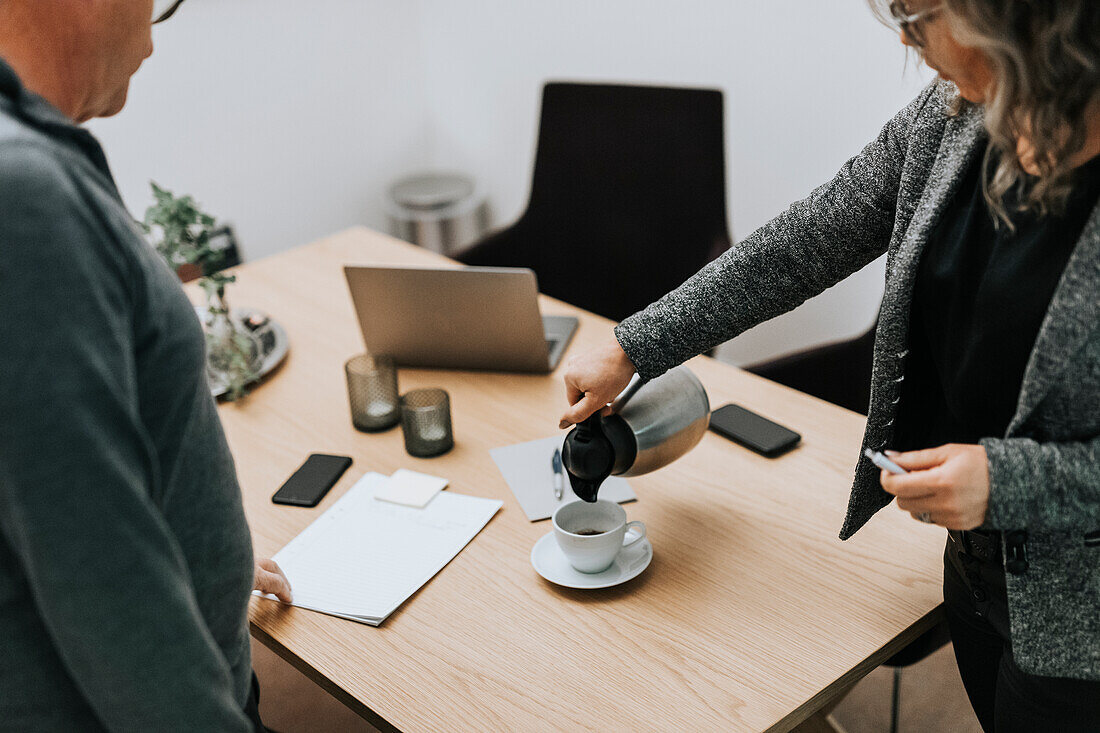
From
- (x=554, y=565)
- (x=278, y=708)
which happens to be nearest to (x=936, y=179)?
(x=554, y=565)

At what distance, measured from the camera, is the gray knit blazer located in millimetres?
859

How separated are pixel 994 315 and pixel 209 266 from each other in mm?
1301

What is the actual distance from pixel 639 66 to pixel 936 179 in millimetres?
2070

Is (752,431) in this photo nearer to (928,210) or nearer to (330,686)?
(928,210)

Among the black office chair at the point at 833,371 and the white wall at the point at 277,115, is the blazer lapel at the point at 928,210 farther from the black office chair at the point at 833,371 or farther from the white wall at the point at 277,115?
the white wall at the point at 277,115

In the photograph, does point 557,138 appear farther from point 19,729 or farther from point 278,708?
point 19,729

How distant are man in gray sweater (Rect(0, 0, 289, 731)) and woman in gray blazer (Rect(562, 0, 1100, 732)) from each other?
635 millimetres

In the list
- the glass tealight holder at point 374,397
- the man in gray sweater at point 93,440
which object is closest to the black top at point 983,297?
the man in gray sweater at point 93,440

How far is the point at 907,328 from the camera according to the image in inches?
40.8

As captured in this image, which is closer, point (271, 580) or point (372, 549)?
point (271, 580)

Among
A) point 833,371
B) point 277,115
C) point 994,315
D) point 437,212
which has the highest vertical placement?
point 994,315

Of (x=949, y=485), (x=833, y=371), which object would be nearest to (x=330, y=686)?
(x=949, y=485)

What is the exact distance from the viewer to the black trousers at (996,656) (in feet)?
3.27

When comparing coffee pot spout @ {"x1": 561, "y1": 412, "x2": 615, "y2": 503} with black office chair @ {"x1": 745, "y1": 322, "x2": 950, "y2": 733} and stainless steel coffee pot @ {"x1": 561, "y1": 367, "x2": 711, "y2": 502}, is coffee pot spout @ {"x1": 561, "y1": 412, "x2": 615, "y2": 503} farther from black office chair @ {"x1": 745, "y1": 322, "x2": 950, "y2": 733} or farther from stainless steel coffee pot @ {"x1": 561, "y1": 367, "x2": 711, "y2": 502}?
black office chair @ {"x1": 745, "y1": 322, "x2": 950, "y2": 733}
